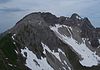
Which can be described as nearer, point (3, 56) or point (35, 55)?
point (3, 56)

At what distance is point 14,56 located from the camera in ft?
553

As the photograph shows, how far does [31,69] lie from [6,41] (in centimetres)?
2477

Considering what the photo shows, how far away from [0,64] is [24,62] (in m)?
23.3

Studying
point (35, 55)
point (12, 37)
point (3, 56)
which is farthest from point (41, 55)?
point (3, 56)

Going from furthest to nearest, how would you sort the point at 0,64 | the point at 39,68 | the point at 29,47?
the point at 29,47, the point at 39,68, the point at 0,64

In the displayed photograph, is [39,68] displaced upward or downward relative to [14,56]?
downward

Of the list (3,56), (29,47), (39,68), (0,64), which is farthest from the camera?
(29,47)

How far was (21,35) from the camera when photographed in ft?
641

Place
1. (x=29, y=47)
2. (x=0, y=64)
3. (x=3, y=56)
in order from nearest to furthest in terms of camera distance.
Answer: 1. (x=0, y=64)
2. (x=3, y=56)
3. (x=29, y=47)

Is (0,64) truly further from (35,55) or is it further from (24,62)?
(35,55)

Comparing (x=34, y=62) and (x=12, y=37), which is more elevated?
(x=12, y=37)

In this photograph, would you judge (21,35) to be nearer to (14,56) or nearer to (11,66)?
(14,56)

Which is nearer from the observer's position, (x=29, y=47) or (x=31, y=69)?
(x=31, y=69)

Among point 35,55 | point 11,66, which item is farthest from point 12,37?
point 11,66
